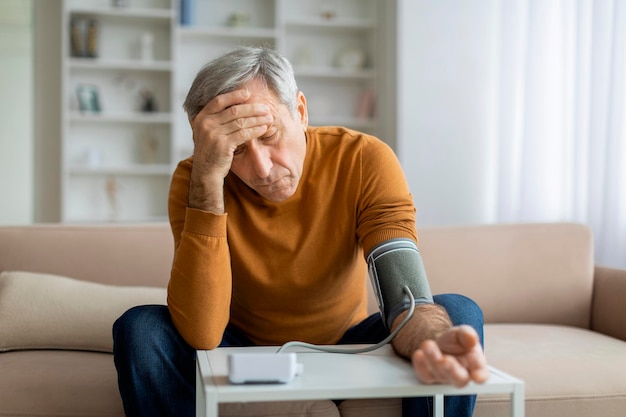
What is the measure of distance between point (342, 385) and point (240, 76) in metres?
0.63

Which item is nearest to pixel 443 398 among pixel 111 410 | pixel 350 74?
pixel 111 410

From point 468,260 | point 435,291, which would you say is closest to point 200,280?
point 435,291

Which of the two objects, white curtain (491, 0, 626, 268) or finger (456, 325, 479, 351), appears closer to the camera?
finger (456, 325, 479, 351)

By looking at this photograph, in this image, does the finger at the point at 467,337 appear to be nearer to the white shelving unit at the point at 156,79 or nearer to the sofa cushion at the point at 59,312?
the sofa cushion at the point at 59,312

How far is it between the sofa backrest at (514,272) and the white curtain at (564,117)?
2.54 ft

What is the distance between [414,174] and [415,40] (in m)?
0.78

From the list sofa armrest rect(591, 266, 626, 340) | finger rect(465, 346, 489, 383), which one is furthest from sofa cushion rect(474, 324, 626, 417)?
finger rect(465, 346, 489, 383)

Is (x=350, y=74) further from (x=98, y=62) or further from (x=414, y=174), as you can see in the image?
(x=98, y=62)

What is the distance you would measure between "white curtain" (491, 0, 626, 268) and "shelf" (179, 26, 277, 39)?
1462 millimetres

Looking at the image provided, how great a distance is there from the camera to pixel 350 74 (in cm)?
491

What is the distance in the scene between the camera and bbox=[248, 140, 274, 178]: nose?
1.38 meters

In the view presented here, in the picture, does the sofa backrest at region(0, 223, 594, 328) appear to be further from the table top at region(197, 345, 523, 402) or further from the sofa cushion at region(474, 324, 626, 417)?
the table top at region(197, 345, 523, 402)

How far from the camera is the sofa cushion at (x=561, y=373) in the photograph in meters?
1.59

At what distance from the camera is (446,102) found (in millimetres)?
4375
